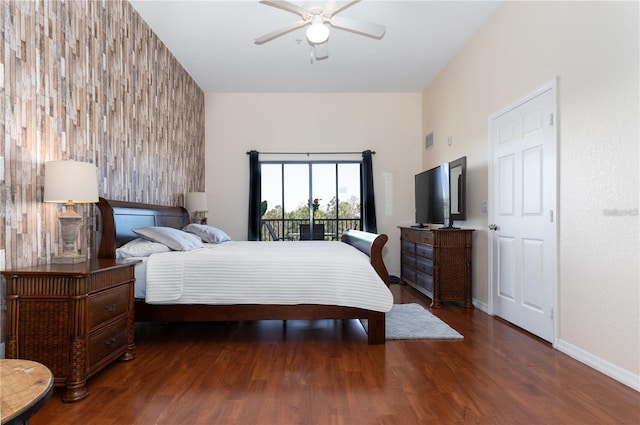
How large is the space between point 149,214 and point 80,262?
4.59 ft

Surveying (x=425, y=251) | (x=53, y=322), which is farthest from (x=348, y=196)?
(x=53, y=322)

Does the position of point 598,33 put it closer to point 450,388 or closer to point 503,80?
point 503,80

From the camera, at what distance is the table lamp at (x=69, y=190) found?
2332 mm

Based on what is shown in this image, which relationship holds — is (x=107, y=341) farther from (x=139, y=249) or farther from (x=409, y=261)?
(x=409, y=261)

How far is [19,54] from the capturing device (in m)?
2.28

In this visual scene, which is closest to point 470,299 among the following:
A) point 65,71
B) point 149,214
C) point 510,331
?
point 510,331

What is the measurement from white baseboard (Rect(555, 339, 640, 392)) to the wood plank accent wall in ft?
11.9

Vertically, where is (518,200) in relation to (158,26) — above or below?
below

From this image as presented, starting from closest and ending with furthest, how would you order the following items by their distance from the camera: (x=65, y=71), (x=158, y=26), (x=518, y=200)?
(x=65, y=71) < (x=518, y=200) < (x=158, y=26)

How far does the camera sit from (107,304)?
7.64 ft

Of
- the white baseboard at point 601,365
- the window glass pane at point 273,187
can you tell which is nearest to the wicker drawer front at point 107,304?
the white baseboard at point 601,365

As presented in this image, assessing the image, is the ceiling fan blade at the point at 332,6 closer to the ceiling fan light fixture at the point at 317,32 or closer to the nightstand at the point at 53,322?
the ceiling fan light fixture at the point at 317,32

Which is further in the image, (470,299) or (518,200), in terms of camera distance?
(470,299)

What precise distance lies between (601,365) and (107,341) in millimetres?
3096
